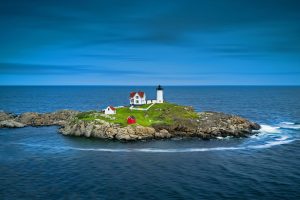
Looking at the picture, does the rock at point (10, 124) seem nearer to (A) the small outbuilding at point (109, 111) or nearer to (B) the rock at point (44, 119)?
(B) the rock at point (44, 119)

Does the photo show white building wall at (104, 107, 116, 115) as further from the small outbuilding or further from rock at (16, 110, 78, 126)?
rock at (16, 110, 78, 126)

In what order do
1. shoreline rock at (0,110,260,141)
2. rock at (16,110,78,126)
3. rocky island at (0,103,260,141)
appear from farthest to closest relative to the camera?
rock at (16,110,78,126) < rocky island at (0,103,260,141) < shoreline rock at (0,110,260,141)

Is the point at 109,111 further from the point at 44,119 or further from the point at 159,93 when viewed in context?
the point at 44,119

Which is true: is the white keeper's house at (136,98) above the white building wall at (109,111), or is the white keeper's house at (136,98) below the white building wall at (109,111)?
above

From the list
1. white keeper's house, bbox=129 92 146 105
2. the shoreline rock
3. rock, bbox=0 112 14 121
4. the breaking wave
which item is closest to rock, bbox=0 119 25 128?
rock, bbox=0 112 14 121

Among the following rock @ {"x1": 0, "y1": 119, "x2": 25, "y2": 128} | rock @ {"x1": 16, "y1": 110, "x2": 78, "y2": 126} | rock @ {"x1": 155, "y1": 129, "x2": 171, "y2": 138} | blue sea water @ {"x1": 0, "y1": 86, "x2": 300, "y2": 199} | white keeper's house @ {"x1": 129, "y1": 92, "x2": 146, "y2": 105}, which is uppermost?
white keeper's house @ {"x1": 129, "y1": 92, "x2": 146, "y2": 105}

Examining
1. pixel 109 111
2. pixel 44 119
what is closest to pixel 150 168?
pixel 109 111

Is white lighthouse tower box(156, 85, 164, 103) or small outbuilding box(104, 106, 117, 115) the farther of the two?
white lighthouse tower box(156, 85, 164, 103)

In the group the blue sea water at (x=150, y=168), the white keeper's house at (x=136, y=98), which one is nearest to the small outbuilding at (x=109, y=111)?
the blue sea water at (x=150, y=168)

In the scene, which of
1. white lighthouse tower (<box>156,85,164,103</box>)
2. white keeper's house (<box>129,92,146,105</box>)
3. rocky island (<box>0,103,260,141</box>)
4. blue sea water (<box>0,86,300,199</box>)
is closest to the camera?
blue sea water (<box>0,86,300,199</box>)

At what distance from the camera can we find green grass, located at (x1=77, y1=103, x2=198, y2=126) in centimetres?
10430

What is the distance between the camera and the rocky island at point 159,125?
322 ft

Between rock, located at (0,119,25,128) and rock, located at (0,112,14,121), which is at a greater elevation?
rock, located at (0,112,14,121)

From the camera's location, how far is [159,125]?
102 metres
